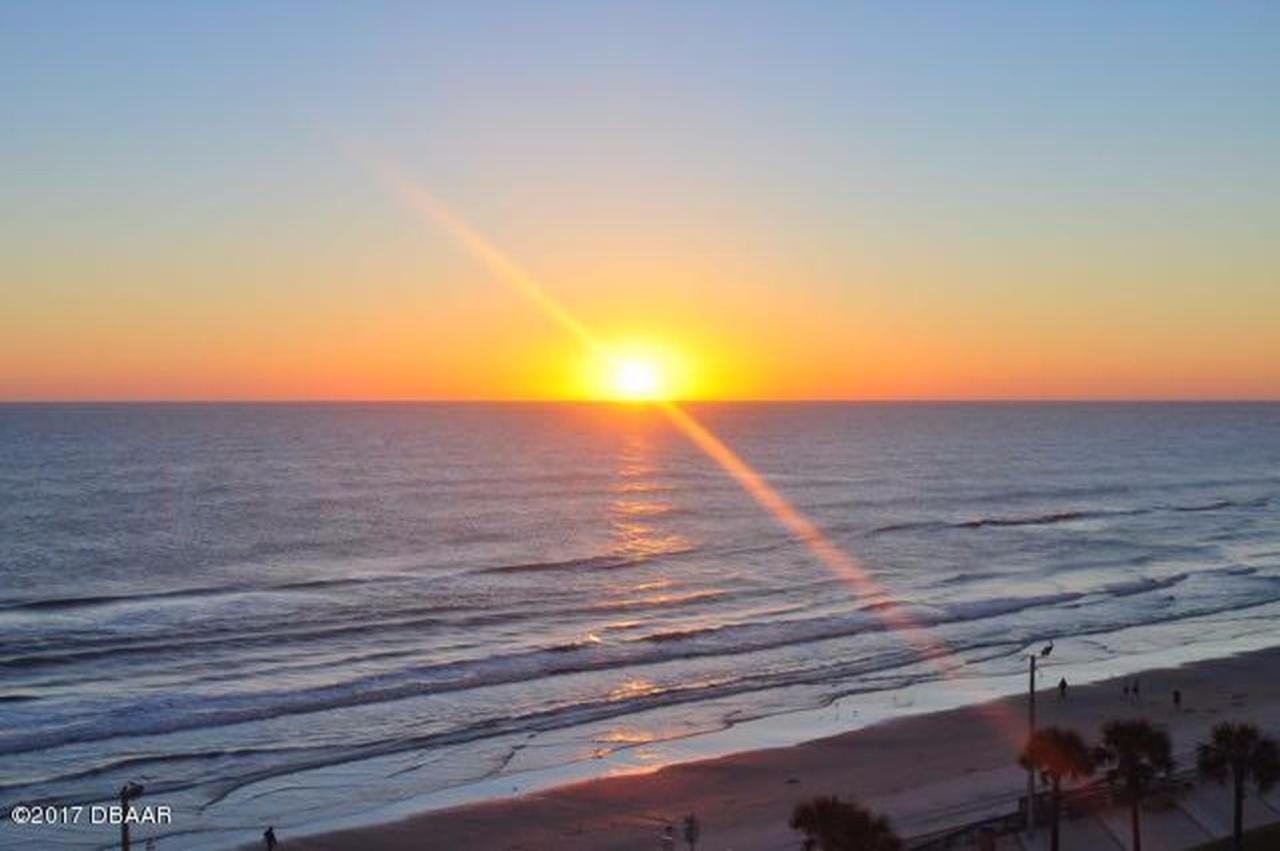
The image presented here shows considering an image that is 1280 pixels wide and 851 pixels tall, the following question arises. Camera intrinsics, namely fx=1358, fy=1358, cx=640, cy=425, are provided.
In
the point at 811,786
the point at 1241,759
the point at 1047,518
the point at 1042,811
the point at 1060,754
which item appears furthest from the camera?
the point at 1047,518

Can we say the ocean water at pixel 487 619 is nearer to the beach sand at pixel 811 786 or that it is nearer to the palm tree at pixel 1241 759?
the beach sand at pixel 811 786

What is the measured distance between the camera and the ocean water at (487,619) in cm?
3941

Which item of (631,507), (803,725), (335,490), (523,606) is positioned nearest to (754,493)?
(631,507)

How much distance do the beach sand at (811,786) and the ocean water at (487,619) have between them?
2.43 m

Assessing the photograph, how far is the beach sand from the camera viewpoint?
33.3 meters

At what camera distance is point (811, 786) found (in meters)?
37.5

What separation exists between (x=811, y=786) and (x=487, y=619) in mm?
25641

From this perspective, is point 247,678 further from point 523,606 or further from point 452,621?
point 523,606

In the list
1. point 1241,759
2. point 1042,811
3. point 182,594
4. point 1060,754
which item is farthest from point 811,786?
point 182,594

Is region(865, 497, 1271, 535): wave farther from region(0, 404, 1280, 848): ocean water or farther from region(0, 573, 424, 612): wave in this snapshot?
region(0, 573, 424, 612): wave

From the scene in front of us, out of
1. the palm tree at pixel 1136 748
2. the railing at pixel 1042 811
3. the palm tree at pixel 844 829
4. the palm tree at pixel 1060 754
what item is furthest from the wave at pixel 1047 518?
the palm tree at pixel 844 829

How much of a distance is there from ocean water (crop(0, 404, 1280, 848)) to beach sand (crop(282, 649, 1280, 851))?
243 centimetres

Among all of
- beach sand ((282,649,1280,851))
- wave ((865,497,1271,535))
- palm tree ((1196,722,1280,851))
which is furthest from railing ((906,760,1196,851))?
wave ((865,497,1271,535))

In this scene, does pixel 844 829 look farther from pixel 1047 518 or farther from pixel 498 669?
pixel 1047 518
